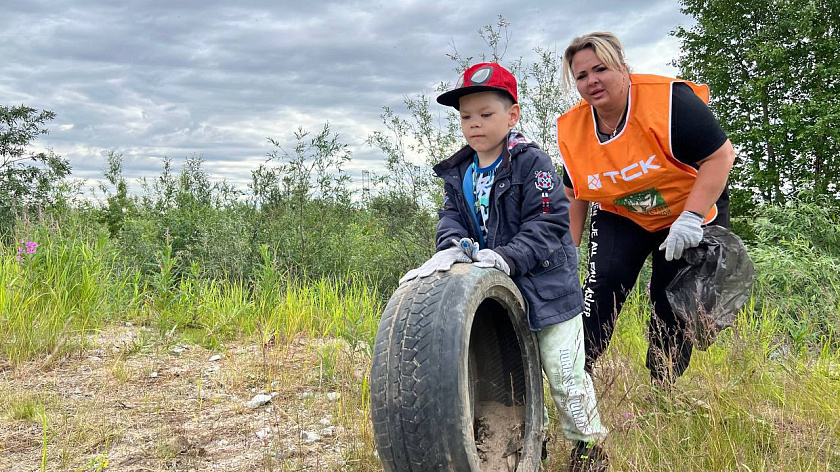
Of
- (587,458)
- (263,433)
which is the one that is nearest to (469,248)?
(587,458)

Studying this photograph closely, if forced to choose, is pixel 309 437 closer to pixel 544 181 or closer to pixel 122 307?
pixel 544 181

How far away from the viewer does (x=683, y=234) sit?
3186mm

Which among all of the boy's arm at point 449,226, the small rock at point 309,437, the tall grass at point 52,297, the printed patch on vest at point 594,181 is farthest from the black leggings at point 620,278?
the tall grass at point 52,297

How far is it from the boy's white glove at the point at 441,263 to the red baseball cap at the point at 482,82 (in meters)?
0.72

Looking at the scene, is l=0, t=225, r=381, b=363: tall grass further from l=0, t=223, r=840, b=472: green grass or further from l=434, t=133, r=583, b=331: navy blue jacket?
l=434, t=133, r=583, b=331: navy blue jacket

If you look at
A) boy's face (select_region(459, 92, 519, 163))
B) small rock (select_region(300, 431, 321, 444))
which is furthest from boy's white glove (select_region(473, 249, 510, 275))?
small rock (select_region(300, 431, 321, 444))

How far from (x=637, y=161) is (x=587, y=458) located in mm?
1547

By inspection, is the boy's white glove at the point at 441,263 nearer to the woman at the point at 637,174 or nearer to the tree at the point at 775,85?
the woman at the point at 637,174

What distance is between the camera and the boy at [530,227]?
8.89 feet

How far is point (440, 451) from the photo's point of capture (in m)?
2.09

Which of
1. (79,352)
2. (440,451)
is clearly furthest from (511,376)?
(79,352)

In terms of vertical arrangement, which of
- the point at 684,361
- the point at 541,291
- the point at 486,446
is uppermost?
the point at 541,291

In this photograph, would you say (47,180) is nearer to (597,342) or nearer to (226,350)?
(226,350)

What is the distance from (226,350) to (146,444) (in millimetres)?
1622
